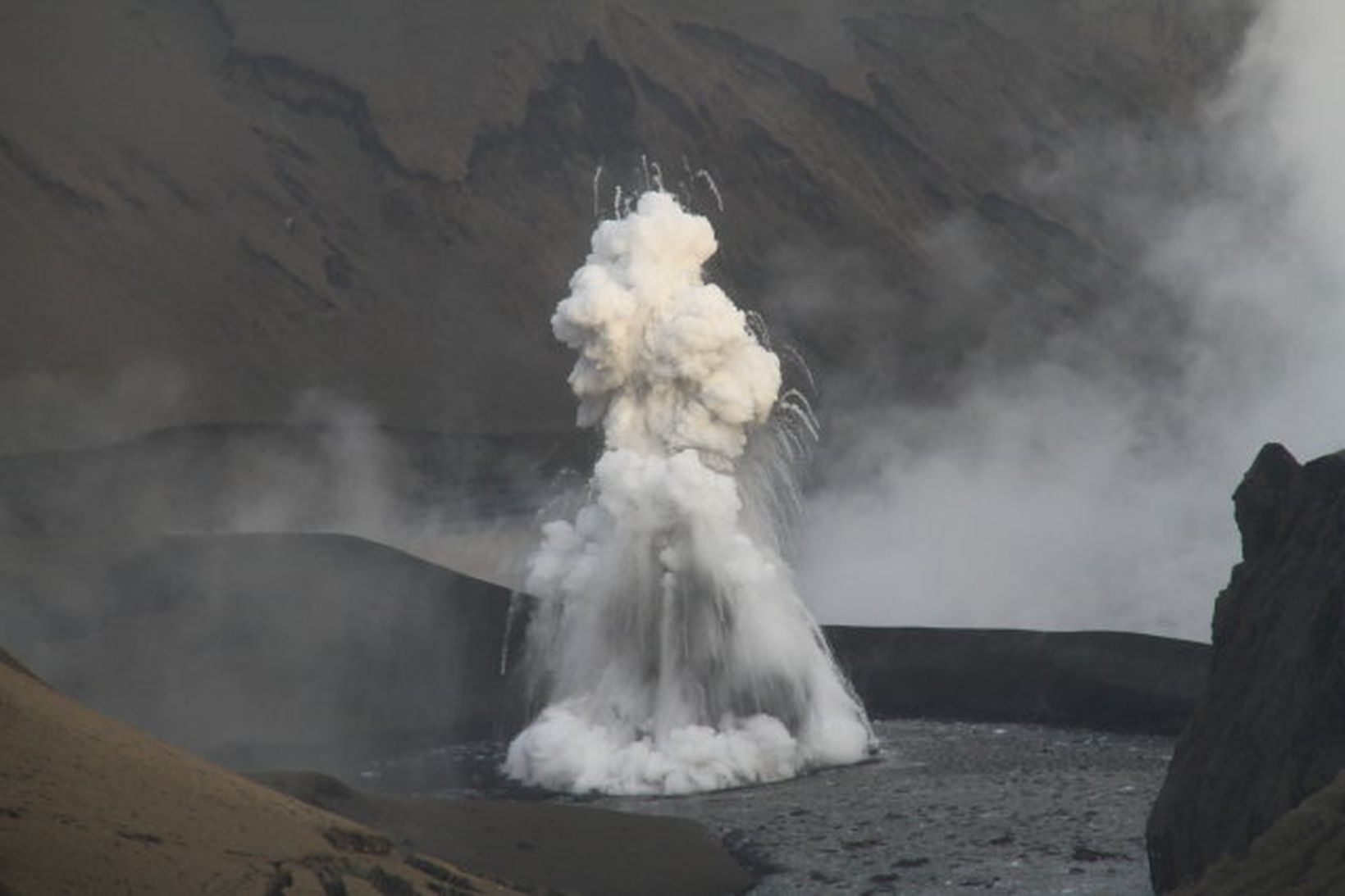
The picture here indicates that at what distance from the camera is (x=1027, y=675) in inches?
2660

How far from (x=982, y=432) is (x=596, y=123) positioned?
18.7 m

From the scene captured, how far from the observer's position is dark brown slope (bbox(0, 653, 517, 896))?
31.7m

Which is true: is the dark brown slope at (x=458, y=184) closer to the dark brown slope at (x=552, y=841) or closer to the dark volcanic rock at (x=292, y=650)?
the dark volcanic rock at (x=292, y=650)

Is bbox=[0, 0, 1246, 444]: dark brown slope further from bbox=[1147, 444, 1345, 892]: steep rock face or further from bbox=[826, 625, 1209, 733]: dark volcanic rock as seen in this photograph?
bbox=[1147, 444, 1345, 892]: steep rock face

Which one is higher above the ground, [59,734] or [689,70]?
[689,70]

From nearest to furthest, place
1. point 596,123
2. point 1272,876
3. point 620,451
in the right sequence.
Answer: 1. point 1272,876
2. point 620,451
3. point 596,123

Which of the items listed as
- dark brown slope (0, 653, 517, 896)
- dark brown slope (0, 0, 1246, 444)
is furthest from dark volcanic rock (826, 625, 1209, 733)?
dark brown slope (0, 0, 1246, 444)

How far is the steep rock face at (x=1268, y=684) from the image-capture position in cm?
4034

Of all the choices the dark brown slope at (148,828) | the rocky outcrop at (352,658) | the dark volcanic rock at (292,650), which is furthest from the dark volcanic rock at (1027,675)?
the dark brown slope at (148,828)

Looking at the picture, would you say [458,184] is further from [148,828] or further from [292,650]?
[148,828]

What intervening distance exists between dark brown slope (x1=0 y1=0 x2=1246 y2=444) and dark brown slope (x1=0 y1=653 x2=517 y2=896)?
54260mm

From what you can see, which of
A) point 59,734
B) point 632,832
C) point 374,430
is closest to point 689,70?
point 374,430

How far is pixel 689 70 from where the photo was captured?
359 feet

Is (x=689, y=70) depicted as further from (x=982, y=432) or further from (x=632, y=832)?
(x=632, y=832)
